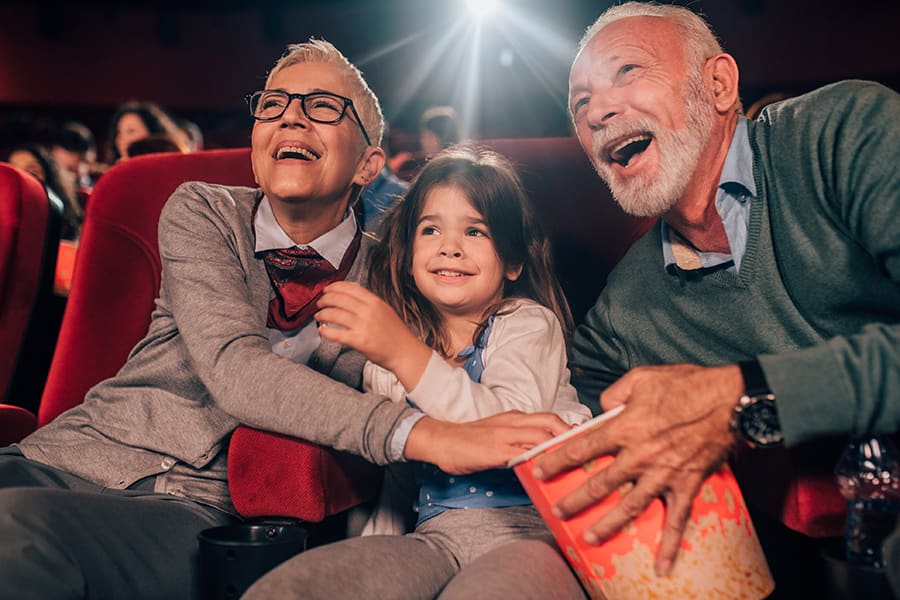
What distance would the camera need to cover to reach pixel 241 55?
33.7 ft

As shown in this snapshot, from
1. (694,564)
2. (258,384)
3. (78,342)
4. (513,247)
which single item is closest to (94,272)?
(78,342)

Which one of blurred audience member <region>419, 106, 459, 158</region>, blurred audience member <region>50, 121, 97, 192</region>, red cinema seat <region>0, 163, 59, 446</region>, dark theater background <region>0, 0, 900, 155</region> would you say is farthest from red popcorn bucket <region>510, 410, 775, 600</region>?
dark theater background <region>0, 0, 900, 155</region>

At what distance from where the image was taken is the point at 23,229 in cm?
178

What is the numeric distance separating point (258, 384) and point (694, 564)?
0.61m

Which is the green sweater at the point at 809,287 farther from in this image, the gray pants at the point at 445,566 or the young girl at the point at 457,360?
the gray pants at the point at 445,566

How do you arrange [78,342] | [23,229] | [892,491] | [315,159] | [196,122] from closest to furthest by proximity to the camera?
[892,491], [315,159], [78,342], [23,229], [196,122]

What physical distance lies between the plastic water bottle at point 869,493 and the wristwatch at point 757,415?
0.36ft

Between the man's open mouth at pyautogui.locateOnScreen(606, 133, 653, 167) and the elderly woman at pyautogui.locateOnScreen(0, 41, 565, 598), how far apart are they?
0.43 meters

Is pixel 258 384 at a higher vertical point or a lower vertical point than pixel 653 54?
lower

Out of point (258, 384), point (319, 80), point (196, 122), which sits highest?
point (319, 80)

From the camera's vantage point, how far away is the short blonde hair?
60.3 inches

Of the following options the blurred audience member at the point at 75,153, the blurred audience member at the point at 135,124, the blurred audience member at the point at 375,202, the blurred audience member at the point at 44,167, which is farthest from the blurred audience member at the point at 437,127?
the blurred audience member at the point at 375,202

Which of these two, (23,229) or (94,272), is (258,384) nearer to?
(94,272)

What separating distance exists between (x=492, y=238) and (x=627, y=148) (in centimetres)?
26
